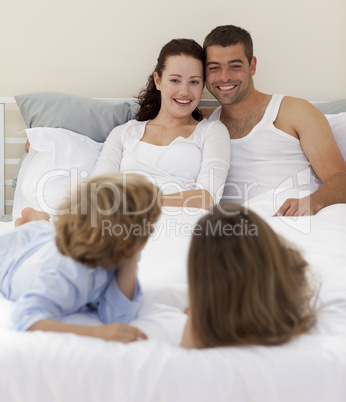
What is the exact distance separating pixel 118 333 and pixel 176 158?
42.7 inches

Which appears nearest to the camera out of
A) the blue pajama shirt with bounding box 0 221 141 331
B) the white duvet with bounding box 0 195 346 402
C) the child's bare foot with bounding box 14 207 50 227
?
the white duvet with bounding box 0 195 346 402

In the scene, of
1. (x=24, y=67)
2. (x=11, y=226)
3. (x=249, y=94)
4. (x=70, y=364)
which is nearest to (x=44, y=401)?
(x=70, y=364)

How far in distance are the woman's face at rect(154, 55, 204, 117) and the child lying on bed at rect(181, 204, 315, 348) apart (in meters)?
1.15

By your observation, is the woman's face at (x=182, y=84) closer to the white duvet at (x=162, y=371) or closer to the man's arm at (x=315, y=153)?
the man's arm at (x=315, y=153)

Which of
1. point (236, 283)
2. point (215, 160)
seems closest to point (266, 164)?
point (215, 160)

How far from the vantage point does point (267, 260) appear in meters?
0.79

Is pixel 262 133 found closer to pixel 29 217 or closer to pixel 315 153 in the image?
pixel 315 153

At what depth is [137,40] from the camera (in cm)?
230

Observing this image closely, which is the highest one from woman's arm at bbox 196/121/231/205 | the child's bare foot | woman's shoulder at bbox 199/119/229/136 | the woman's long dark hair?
the woman's long dark hair

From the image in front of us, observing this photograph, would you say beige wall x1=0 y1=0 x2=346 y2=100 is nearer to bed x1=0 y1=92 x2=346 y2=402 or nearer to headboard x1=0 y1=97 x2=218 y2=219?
headboard x1=0 y1=97 x2=218 y2=219

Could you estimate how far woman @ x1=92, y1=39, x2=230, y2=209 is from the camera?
5.78 ft

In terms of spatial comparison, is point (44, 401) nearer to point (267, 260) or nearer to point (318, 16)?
point (267, 260)

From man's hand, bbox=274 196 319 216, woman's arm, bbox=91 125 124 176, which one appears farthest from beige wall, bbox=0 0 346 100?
man's hand, bbox=274 196 319 216

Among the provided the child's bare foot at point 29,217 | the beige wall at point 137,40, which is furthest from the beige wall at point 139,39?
the child's bare foot at point 29,217
